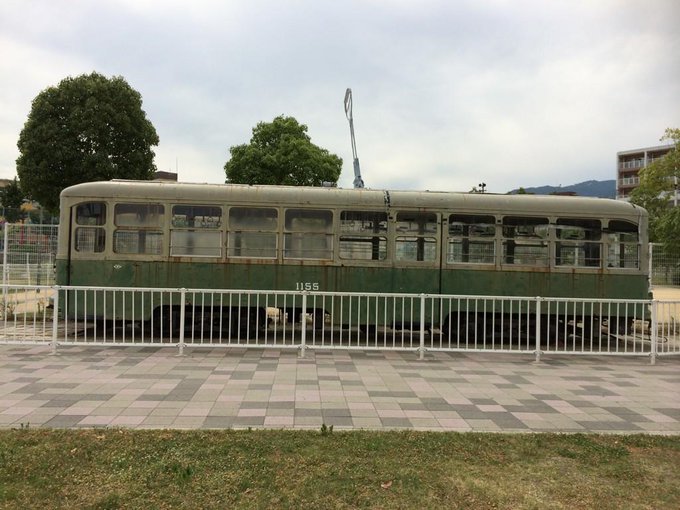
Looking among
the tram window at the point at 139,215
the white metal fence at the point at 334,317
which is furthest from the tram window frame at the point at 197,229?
the white metal fence at the point at 334,317

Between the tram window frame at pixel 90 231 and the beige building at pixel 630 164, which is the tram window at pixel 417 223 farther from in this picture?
the beige building at pixel 630 164

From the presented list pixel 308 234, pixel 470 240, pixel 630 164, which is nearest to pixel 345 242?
pixel 308 234

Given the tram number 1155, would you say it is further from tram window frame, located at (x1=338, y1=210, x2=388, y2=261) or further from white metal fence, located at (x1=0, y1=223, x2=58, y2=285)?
white metal fence, located at (x1=0, y1=223, x2=58, y2=285)

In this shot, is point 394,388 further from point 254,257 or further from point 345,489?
point 254,257

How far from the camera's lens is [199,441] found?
13.2 ft

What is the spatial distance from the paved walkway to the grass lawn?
391 millimetres

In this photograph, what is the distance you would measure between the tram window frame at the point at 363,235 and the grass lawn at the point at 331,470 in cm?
539

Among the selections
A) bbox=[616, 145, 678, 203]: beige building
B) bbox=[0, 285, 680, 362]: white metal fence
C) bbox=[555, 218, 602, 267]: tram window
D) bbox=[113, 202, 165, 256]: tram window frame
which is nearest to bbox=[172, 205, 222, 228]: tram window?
bbox=[113, 202, 165, 256]: tram window frame

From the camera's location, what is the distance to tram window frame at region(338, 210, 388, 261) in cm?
947

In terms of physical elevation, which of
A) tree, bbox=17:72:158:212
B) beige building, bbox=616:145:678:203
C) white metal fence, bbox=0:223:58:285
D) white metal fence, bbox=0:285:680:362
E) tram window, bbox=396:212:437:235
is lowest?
white metal fence, bbox=0:285:680:362

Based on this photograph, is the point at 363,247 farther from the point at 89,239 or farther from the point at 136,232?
the point at 89,239

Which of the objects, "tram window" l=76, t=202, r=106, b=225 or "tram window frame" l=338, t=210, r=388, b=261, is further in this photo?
"tram window frame" l=338, t=210, r=388, b=261

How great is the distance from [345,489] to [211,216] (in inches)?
275

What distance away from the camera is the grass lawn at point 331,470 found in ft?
10.5
